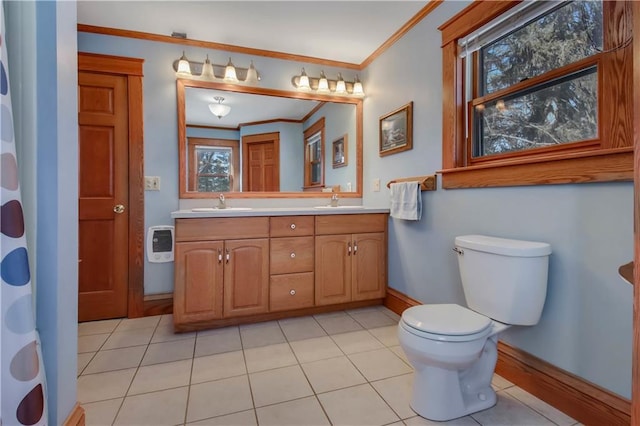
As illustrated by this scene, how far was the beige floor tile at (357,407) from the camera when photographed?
1.30m

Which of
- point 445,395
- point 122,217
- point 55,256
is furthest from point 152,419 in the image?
point 122,217

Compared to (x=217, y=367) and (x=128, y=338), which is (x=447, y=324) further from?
(x=128, y=338)

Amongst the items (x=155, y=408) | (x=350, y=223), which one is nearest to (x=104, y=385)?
(x=155, y=408)

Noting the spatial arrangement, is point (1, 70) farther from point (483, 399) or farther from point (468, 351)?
point (483, 399)

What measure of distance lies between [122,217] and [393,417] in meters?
2.28

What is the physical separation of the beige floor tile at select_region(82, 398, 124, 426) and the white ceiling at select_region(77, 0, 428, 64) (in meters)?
2.33

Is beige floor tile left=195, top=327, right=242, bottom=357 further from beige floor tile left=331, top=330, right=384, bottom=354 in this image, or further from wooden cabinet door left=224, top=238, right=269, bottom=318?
beige floor tile left=331, top=330, right=384, bottom=354

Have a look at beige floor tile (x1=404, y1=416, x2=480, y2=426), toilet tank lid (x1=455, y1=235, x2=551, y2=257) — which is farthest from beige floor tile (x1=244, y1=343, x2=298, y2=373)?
toilet tank lid (x1=455, y1=235, x2=551, y2=257)

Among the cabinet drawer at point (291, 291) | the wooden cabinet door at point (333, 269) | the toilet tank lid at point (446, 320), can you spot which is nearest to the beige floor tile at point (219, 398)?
the cabinet drawer at point (291, 291)

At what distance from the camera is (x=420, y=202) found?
216 cm

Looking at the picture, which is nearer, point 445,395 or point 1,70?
point 1,70

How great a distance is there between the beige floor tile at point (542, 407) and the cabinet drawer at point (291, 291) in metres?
1.35

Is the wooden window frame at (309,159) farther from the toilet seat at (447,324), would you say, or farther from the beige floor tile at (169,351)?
the toilet seat at (447,324)

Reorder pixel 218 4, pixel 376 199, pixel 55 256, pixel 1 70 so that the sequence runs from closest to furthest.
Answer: pixel 1 70, pixel 55 256, pixel 218 4, pixel 376 199
